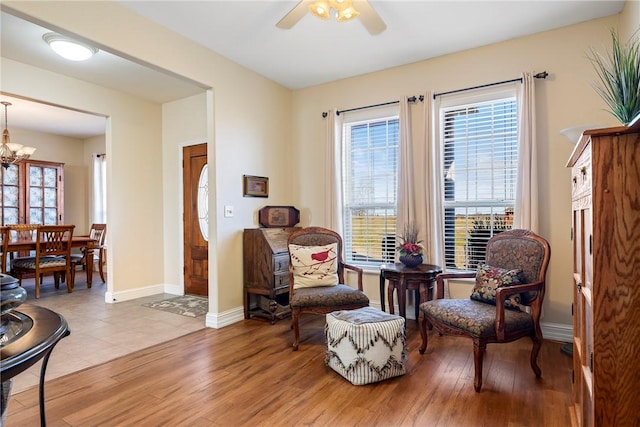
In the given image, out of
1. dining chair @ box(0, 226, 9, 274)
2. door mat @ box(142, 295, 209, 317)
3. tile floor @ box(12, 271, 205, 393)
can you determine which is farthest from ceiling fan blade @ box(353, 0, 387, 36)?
dining chair @ box(0, 226, 9, 274)

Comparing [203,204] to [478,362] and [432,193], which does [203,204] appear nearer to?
[432,193]

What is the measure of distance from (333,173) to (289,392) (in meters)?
2.59

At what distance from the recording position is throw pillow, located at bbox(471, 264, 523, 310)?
8.30ft

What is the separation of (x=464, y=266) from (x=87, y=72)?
481cm

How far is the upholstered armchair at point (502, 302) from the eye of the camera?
228 cm

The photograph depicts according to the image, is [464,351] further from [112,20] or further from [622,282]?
[112,20]

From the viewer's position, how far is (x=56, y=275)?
5.40 metres

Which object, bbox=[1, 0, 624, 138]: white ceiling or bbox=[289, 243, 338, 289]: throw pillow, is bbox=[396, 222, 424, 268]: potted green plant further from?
bbox=[1, 0, 624, 138]: white ceiling

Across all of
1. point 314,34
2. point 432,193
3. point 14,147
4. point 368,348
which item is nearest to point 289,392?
point 368,348

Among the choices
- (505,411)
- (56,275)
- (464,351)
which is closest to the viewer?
(505,411)

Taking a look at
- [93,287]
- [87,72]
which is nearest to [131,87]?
[87,72]

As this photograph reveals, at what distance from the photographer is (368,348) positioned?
2324 millimetres

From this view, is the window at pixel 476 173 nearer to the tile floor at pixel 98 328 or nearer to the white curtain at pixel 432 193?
the white curtain at pixel 432 193

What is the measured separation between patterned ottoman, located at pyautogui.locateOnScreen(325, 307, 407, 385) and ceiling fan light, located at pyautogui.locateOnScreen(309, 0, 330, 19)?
7.16ft
